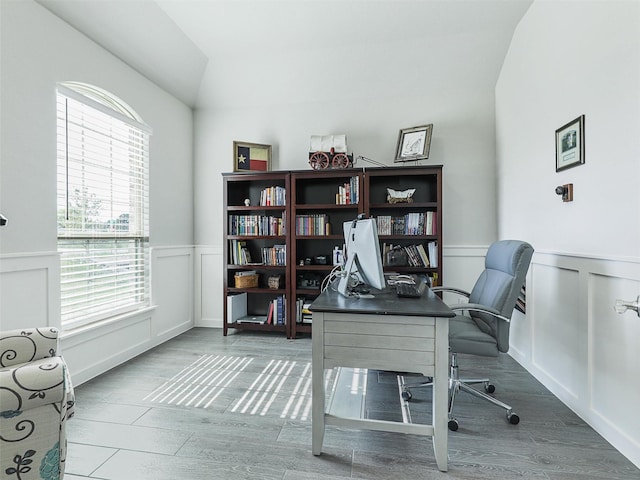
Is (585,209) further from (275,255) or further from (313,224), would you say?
(275,255)

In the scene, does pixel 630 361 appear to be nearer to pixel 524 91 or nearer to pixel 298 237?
pixel 524 91

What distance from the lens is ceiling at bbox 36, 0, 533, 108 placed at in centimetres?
271

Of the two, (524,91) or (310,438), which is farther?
(524,91)

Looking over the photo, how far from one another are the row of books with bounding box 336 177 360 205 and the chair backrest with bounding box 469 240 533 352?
1.53 meters

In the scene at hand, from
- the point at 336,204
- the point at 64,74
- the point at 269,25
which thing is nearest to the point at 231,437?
the point at 336,204

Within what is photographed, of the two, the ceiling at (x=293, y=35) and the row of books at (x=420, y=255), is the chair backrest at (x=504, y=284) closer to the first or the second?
the row of books at (x=420, y=255)

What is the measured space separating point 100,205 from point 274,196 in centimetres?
164

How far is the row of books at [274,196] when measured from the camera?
357 centimetres

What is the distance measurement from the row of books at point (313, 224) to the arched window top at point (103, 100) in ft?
5.90

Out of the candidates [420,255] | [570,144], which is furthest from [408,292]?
[420,255]

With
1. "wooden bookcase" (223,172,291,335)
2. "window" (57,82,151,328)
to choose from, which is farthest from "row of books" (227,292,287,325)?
"window" (57,82,151,328)

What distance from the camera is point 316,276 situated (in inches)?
147

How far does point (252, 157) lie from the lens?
3.72 m

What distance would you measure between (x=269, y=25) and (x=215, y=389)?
3218 mm
